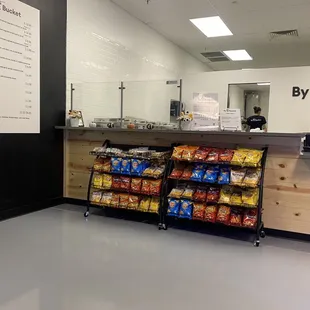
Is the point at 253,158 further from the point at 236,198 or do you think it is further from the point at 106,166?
the point at 106,166

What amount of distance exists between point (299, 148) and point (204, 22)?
4.20 meters

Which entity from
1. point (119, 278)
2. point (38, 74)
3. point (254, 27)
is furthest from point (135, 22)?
point (119, 278)

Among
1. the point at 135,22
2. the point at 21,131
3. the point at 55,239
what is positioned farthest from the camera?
the point at 135,22

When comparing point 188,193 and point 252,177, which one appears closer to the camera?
point 252,177

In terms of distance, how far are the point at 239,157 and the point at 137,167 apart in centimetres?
117

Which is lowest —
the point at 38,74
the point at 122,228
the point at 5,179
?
the point at 122,228

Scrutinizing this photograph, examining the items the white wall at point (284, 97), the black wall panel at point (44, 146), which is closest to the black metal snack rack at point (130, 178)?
the black wall panel at point (44, 146)

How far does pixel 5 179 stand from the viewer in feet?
12.5

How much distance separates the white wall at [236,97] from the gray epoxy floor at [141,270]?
481 cm

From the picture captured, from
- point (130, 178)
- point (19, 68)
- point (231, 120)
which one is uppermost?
point (19, 68)

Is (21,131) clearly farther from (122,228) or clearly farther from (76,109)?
(122,228)

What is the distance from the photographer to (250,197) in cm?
326

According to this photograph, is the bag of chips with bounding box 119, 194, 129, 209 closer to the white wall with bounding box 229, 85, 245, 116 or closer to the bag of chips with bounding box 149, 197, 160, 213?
the bag of chips with bounding box 149, 197, 160, 213

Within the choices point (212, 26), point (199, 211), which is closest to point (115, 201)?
point (199, 211)
